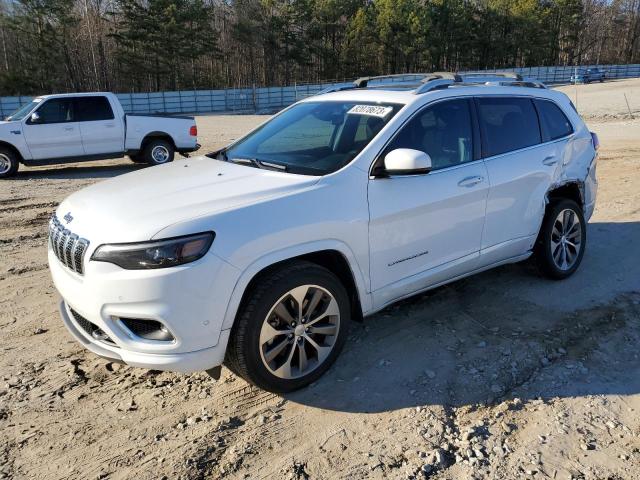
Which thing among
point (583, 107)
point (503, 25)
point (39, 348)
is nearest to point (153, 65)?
point (583, 107)

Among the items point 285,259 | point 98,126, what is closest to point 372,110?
point 285,259

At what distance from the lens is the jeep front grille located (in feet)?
10.1

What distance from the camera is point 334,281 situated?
3.42 m

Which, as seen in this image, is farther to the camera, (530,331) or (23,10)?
(23,10)

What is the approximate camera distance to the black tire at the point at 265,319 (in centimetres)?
310

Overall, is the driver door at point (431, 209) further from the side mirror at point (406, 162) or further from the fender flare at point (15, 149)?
the fender flare at point (15, 149)

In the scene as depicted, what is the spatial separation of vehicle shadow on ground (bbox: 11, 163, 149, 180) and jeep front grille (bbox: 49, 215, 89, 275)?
927cm

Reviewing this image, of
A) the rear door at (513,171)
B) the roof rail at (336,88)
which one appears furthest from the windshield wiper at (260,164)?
the rear door at (513,171)

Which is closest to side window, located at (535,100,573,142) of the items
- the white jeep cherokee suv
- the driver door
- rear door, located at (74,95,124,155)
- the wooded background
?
the white jeep cherokee suv

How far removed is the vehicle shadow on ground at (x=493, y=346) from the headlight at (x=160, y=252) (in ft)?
3.84

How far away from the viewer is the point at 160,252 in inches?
112

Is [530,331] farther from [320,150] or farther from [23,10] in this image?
[23,10]

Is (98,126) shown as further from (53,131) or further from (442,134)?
(442,134)

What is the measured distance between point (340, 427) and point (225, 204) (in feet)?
4.69
